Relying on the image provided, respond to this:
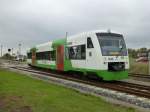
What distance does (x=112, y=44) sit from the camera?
19.2 m

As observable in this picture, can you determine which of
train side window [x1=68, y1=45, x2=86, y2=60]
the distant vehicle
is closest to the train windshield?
the distant vehicle

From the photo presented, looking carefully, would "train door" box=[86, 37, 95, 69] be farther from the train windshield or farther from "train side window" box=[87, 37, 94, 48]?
the train windshield

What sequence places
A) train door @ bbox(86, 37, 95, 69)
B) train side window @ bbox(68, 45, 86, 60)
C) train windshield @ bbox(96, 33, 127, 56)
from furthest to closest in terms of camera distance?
train side window @ bbox(68, 45, 86, 60), train door @ bbox(86, 37, 95, 69), train windshield @ bbox(96, 33, 127, 56)

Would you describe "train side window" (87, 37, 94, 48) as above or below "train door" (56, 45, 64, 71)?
above

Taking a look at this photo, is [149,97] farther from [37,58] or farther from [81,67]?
[37,58]

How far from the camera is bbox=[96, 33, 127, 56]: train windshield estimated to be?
1870cm

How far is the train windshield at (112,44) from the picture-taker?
18703 millimetres

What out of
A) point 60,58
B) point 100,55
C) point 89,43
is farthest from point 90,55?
point 60,58

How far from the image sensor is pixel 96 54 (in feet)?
61.2

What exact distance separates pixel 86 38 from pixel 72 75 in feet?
21.0

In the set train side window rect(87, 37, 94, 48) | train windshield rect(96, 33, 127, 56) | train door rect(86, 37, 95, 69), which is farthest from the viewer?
train side window rect(87, 37, 94, 48)

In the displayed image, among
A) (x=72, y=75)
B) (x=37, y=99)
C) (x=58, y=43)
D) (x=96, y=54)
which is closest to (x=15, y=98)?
(x=37, y=99)

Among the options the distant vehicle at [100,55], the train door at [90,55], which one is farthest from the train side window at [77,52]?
the train door at [90,55]

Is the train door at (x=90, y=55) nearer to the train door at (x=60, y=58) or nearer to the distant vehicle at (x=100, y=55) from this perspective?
the distant vehicle at (x=100, y=55)
